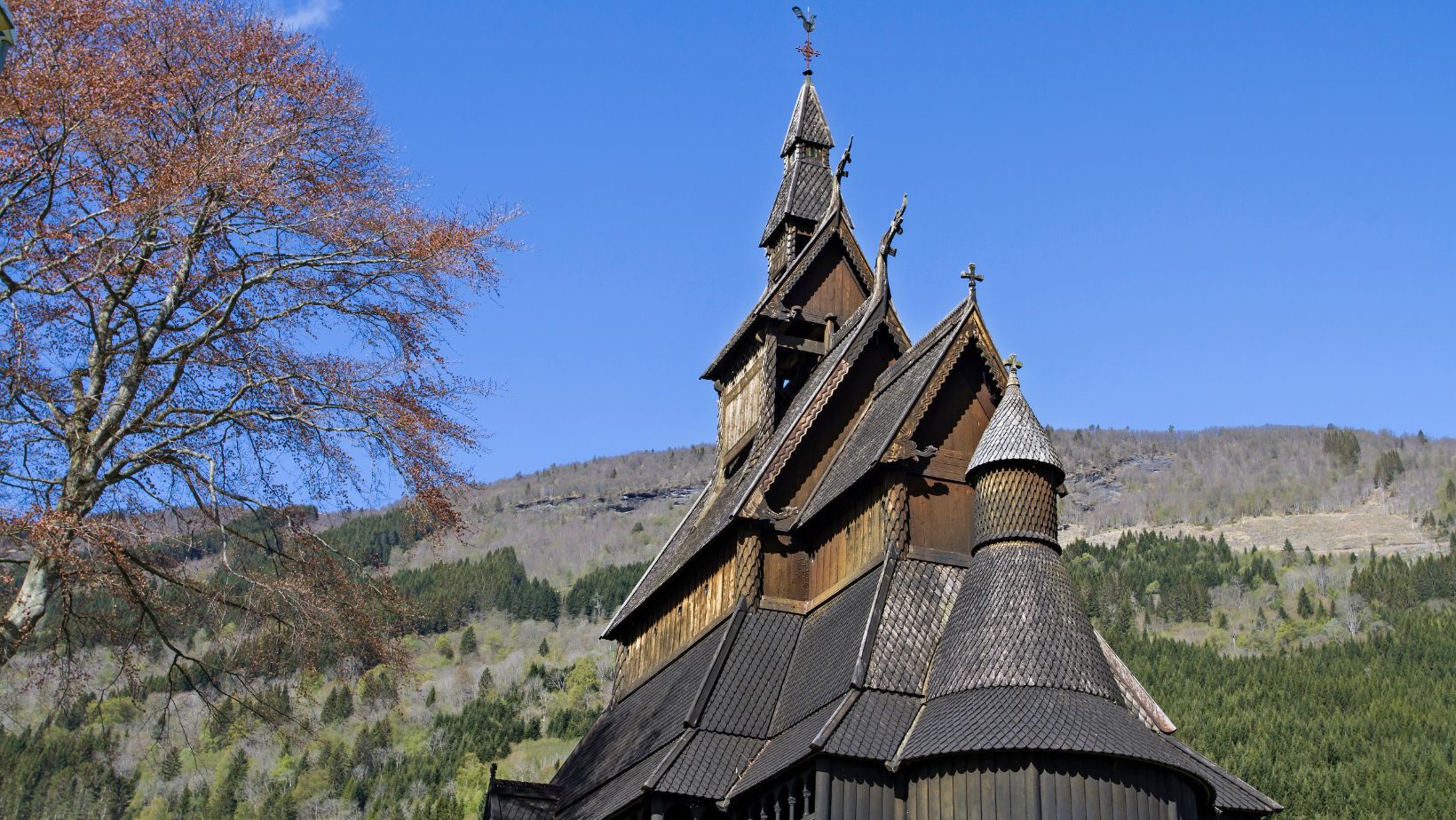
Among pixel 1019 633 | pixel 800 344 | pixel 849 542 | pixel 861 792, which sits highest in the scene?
pixel 800 344

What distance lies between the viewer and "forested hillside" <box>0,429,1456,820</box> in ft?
248

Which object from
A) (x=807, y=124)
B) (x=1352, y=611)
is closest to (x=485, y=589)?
(x=1352, y=611)

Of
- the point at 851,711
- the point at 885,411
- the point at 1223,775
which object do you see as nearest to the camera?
the point at 851,711

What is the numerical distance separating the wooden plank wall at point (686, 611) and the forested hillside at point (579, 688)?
7621 millimetres

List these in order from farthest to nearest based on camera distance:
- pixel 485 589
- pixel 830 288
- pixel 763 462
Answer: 1. pixel 485 589
2. pixel 830 288
3. pixel 763 462

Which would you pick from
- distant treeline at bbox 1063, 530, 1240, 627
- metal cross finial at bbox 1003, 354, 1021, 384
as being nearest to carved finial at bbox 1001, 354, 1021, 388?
metal cross finial at bbox 1003, 354, 1021, 384

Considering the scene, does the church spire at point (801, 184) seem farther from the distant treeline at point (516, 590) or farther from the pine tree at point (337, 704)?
the distant treeline at point (516, 590)

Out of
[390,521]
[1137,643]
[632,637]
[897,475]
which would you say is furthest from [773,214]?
[390,521]

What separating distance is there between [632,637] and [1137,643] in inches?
3606

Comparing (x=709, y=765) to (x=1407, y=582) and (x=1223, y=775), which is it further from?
(x=1407, y=582)

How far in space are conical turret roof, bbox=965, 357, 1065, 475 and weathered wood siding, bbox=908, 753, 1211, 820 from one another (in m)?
5.12

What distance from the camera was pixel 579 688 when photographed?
132 meters

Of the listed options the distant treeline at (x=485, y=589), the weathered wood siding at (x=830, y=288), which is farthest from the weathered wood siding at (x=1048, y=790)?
the distant treeline at (x=485, y=589)

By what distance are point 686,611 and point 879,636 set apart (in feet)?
23.2
